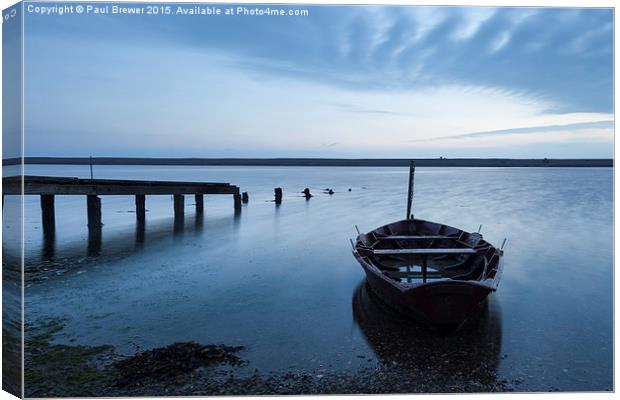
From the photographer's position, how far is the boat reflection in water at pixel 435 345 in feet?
21.1

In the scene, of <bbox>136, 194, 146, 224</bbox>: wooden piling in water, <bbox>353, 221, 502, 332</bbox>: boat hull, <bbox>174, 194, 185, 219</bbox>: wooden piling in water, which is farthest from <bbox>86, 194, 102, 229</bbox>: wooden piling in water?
<bbox>353, 221, 502, 332</bbox>: boat hull

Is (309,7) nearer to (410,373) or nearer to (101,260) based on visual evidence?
(410,373)

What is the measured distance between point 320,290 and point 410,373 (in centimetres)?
438

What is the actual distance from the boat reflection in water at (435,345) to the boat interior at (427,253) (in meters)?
0.88

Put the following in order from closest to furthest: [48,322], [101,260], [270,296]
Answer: [48,322] → [270,296] → [101,260]

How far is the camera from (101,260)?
13.0 metres

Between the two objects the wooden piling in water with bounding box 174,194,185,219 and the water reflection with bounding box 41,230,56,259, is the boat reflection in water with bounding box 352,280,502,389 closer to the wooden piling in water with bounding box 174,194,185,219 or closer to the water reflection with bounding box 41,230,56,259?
the water reflection with bounding box 41,230,56,259

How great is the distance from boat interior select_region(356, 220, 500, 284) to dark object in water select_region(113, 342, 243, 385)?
12.3 feet

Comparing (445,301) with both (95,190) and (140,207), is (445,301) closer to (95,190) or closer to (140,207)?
(95,190)

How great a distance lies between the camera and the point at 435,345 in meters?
7.23

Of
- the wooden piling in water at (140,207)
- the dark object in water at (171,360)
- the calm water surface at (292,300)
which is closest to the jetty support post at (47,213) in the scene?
the calm water surface at (292,300)

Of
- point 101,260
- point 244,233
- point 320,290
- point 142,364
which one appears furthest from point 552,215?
point 142,364

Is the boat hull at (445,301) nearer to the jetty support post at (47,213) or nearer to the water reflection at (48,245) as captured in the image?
the water reflection at (48,245)

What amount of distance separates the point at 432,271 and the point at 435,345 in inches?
177
